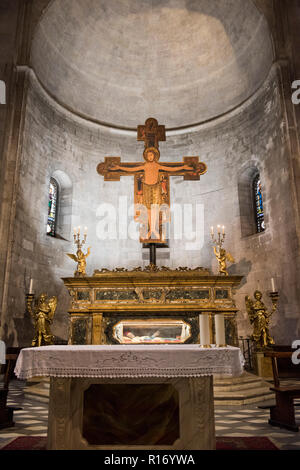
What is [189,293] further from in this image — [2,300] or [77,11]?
[77,11]

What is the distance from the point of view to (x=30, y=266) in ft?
34.2

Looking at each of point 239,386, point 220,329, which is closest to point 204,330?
point 220,329

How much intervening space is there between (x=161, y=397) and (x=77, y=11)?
41.6 feet

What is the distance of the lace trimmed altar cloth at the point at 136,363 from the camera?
10.4 feet

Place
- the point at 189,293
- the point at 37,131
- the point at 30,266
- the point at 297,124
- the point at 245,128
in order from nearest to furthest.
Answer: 1. the point at 189,293
2. the point at 297,124
3. the point at 30,266
4. the point at 37,131
5. the point at 245,128

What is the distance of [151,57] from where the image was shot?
13.7 metres

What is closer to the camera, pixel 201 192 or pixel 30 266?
pixel 30 266

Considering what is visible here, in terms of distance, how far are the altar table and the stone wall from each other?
6290 millimetres

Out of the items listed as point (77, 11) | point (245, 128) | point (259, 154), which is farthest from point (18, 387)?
point (77, 11)

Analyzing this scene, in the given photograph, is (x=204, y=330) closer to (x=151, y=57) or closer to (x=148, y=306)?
(x=148, y=306)

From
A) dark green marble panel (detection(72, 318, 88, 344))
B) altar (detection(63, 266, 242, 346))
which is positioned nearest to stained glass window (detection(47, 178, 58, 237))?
altar (detection(63, 266, 242, 346))

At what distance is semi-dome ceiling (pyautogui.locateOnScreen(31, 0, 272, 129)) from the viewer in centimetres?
1191

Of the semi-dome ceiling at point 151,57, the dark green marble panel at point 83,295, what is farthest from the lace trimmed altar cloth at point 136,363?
the semi-dome ceiling at point 151,57

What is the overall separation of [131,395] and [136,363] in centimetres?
35
